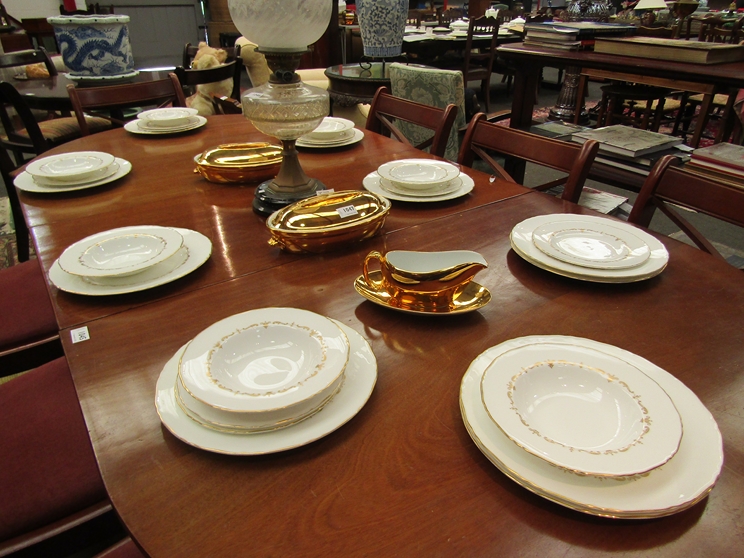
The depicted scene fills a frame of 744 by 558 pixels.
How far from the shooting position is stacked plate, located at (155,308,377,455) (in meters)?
0.45

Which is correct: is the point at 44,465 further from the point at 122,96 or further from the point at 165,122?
the point at 122,96

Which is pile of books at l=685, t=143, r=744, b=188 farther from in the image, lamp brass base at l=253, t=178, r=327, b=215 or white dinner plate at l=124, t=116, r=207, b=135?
white dinner plate at l=124, t=116, r=207, b=135

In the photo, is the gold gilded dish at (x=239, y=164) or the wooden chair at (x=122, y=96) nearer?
the gold gilded dish at (x=239, y=164)

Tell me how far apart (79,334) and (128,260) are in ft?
0.56

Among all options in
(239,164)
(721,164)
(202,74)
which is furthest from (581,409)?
(202,74)

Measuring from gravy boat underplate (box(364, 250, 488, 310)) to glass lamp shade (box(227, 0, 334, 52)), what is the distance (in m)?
0.45

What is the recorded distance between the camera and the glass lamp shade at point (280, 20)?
2.64 ft

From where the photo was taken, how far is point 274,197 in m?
0.94

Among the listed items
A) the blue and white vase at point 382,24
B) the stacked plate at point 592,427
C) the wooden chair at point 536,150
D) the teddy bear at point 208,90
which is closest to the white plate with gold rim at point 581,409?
the stacked plate at point 592,427

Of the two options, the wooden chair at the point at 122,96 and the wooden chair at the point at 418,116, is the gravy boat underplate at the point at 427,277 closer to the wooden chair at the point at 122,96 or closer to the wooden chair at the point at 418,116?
the wooden chair at the point at 418,116

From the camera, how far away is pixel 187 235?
832 mm

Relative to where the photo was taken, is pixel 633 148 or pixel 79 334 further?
pixel 633 148

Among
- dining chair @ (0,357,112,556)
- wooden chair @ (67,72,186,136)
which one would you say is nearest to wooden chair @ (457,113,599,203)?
dining chair @ (0,357,112,556)

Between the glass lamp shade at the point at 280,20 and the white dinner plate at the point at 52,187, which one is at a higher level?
the glass lamp shade at the point at 280,20
